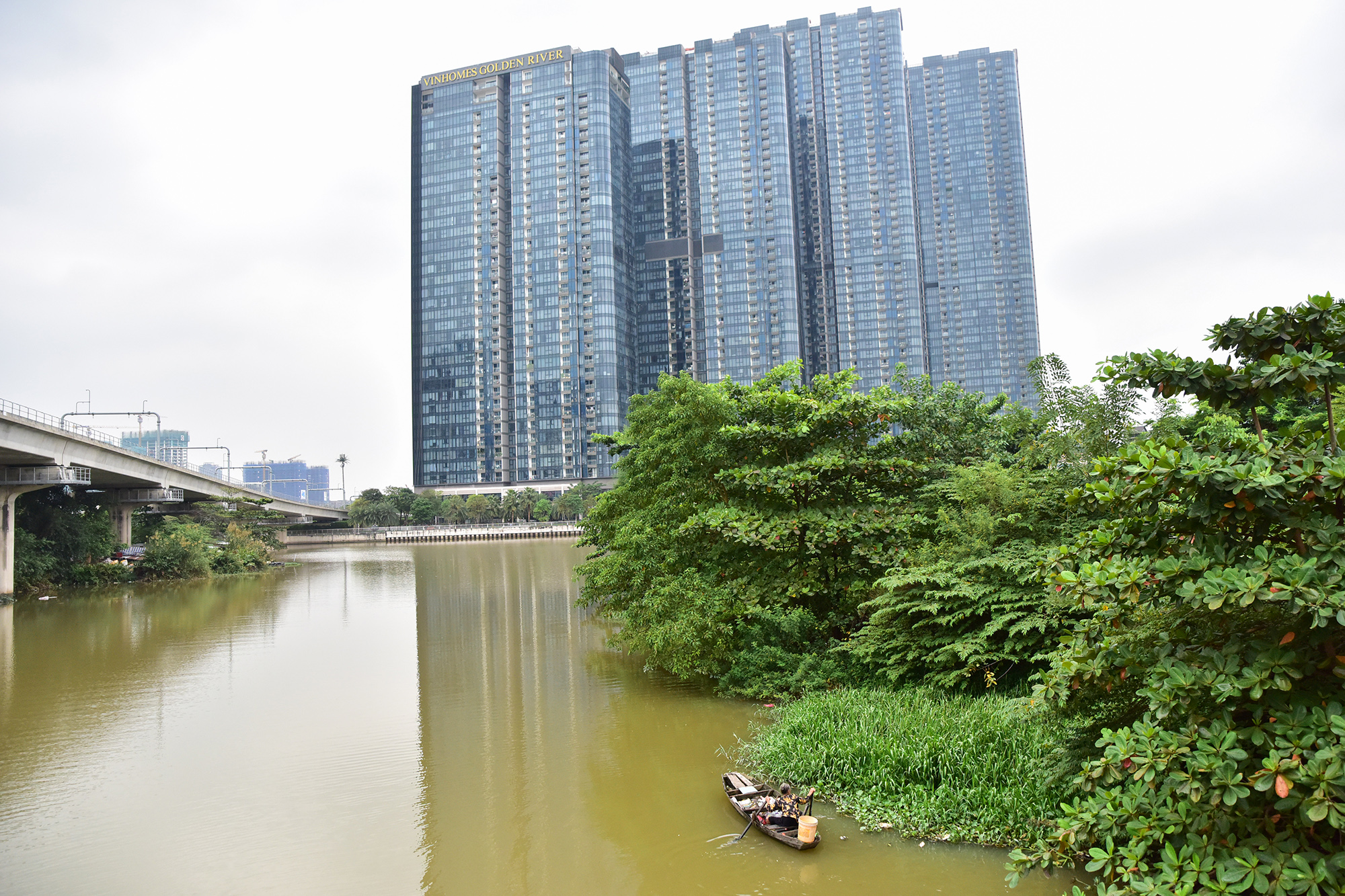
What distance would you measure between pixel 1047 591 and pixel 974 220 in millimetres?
111593

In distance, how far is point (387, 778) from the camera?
35.7 feet

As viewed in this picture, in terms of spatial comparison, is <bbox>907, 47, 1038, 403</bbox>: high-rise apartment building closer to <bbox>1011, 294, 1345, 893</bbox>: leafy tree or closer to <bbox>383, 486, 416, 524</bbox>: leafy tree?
<bbox>383, 486, 416, 524</bbox>: leafy tree

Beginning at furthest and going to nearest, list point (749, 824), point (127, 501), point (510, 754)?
1. point (127, 501)
2. point (510, 754)
3. point (749, 824)

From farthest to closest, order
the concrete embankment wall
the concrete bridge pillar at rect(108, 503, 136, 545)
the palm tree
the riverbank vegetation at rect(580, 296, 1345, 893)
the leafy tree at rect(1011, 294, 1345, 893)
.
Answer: the palm tree < the concrete embankment wall < the concrete bridge pillar at rect(108, 503, 136, 545) < the riverbank vegetation at rect(580, 296, 1345, 893) < the leafy tree at rect(1011, 294, 1345, 893)

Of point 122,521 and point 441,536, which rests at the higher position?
point 122,521

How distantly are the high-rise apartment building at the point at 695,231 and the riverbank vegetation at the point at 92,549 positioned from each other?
61.7 m

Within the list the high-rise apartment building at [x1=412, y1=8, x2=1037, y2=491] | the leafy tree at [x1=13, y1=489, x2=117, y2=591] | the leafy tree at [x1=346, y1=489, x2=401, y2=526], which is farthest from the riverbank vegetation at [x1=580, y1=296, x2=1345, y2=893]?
the high-rise apartment building at [x1=412, y1=8, x2=1037, y2=491]

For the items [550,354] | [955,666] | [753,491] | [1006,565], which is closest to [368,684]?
[753,491]

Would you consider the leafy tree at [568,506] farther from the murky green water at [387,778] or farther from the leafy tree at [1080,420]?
the leafy tree at [1080,420]

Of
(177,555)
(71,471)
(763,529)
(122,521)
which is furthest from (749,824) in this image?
(122,521)

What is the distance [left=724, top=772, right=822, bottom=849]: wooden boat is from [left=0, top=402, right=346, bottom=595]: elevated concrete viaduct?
3157 centimetres

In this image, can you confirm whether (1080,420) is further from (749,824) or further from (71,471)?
(71,471)

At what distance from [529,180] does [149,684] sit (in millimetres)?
101302

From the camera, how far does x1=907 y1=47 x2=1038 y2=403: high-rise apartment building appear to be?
106 m
